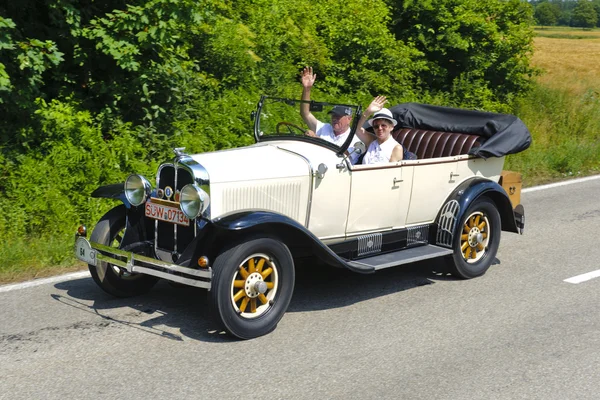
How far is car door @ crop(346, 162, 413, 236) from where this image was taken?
6.26 meters

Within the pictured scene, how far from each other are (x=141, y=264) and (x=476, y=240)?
3194 millimetres

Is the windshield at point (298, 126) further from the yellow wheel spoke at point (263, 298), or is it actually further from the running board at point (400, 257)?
the yellow wheel spoke at point (263, 298)

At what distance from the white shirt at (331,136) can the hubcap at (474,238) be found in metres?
1.22

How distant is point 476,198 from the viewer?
6965 millimetres

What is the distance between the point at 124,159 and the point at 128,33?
53.9 inches

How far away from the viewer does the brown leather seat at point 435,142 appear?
7.53m

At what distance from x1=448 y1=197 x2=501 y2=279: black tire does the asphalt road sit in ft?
0.44

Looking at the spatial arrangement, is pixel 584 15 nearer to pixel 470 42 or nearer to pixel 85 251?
pixel 470 42

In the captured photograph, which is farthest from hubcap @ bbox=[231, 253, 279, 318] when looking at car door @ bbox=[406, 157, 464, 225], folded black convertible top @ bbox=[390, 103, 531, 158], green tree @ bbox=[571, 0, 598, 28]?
green tree @ bbox=[571, 0, 598, 28]

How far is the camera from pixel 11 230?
24.2 ft

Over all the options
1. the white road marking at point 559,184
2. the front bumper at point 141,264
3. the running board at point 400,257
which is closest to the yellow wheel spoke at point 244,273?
the front bumper at point 141,264

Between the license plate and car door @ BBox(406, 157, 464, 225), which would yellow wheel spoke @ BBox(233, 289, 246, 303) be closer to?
the license plate

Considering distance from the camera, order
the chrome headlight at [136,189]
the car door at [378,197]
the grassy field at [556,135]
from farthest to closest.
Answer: the grassy field at [556,135], the car door at [378,197], the chrome headlight at [136,189]

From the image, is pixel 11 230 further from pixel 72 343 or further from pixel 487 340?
pixel 487 340
